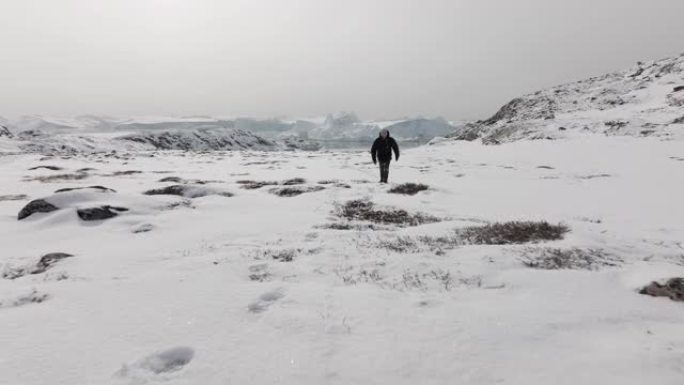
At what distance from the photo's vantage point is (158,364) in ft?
14.3

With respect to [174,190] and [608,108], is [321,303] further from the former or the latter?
[608,108]

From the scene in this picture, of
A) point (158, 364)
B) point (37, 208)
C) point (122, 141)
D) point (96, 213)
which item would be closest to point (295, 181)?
point (96, 213)

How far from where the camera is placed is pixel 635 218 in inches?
465

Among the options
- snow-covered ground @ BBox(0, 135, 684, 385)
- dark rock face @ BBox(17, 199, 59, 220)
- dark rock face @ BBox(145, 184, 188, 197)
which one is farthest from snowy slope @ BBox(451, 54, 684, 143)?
dark rock face @ BBox(17, 199, 59, 220)

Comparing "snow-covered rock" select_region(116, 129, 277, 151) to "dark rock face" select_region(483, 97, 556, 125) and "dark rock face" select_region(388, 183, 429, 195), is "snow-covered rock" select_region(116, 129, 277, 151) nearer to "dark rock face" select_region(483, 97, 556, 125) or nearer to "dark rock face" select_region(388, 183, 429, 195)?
"dark rock face" select_region(483, 97, 556, 125)

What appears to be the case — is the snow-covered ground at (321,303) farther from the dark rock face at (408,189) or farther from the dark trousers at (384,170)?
the dark trousers at (384,170)

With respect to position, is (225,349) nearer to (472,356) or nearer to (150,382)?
(150,382)

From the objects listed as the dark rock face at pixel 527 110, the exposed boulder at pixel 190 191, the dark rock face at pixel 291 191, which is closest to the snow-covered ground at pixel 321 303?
the exposed boulder at pixel 190 191

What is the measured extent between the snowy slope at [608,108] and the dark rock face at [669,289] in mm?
43303

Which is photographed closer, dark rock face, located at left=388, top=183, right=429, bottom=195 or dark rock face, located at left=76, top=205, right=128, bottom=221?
dark rock face, located at left=76, top=205, right=128, bottom=221

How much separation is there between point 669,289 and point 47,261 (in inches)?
404

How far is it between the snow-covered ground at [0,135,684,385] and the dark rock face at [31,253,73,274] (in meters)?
0.06

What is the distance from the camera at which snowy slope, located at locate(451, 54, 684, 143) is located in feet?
172

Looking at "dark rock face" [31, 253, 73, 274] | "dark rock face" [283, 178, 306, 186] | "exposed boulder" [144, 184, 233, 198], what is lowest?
"dark rock face" [31, 253, 73, 274]
